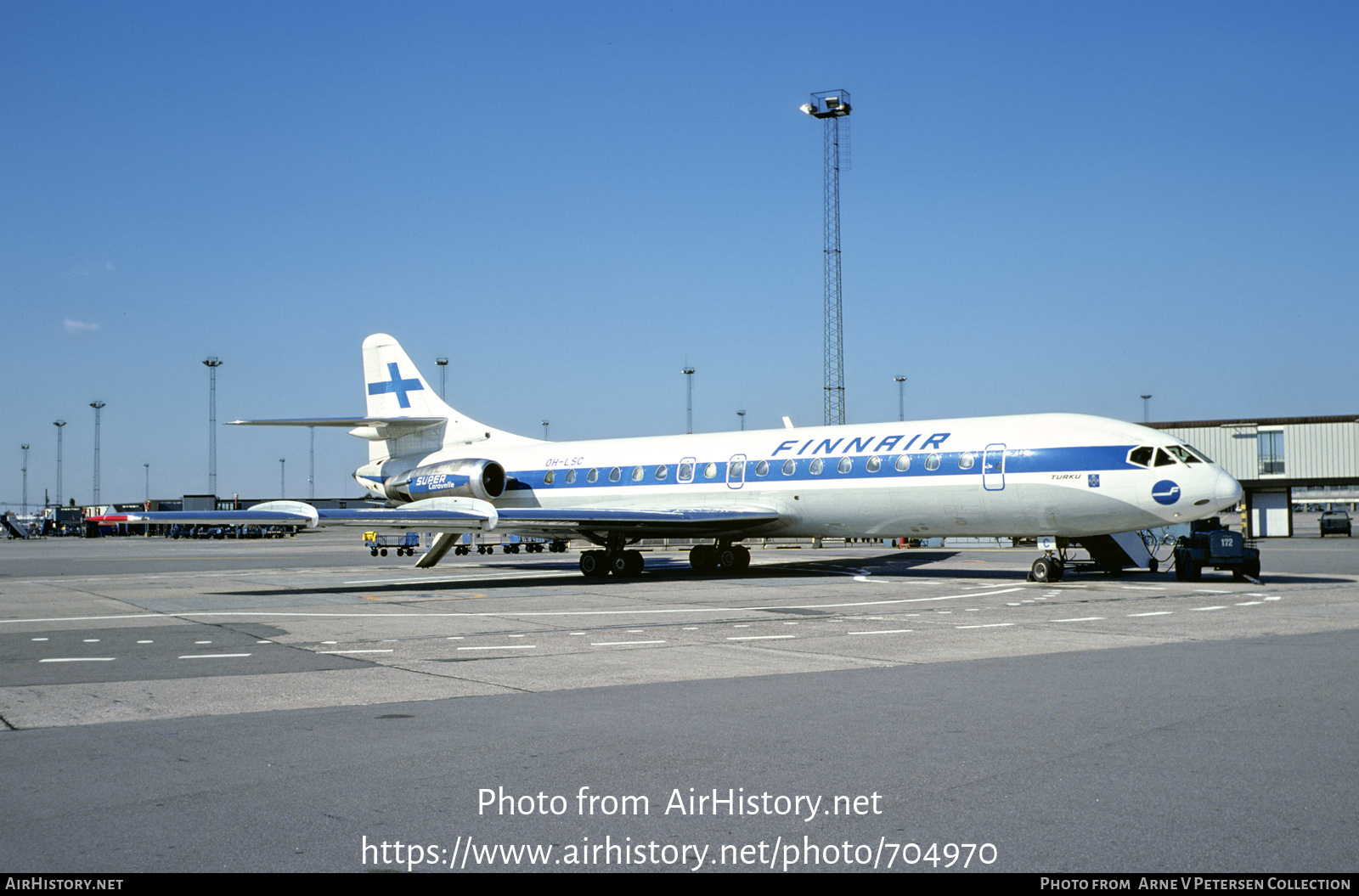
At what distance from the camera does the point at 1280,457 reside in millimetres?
54688

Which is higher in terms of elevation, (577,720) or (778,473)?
(778,473)

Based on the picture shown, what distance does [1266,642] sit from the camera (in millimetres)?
12445

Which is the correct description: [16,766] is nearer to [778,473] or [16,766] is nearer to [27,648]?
[27,648]

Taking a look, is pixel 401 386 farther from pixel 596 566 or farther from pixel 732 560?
pixel 732 560

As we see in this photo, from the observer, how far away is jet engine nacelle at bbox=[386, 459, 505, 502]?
30156 millimetres

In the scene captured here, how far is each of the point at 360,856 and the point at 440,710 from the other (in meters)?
3.60

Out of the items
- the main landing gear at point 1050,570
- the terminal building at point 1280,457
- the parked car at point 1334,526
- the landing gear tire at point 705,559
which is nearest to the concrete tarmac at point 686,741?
the main landing gear at point 1050,570

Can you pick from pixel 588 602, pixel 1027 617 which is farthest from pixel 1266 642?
pixel 588 602

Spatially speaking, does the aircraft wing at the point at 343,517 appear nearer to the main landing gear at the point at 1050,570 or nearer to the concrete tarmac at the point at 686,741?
the concrete tarmac at the point at 686,741

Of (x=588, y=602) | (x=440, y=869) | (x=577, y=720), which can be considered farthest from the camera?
(x=588, y=602)

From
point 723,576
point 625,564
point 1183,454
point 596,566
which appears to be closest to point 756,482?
point 723,576

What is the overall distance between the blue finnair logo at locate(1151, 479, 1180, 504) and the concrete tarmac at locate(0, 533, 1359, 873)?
5.64 meters

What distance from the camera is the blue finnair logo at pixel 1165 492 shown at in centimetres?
2166

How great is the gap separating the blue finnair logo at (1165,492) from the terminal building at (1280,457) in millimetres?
35808
